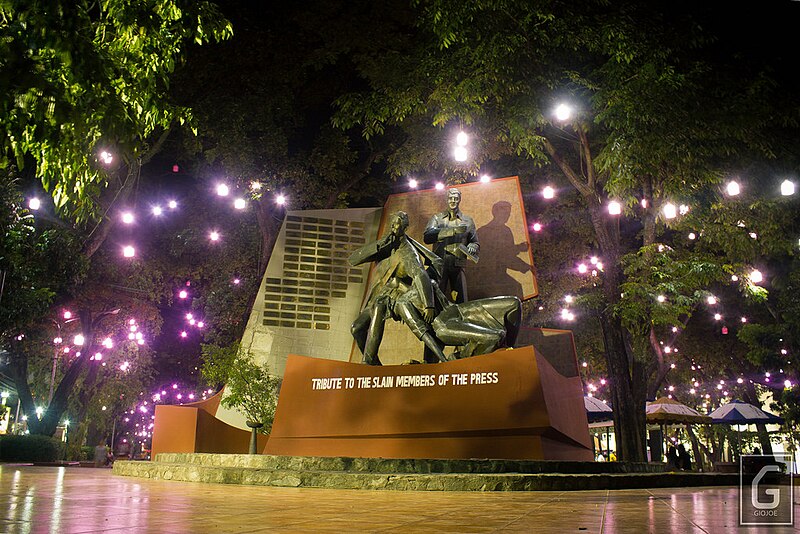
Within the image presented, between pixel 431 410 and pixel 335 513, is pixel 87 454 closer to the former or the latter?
pixel 431 410

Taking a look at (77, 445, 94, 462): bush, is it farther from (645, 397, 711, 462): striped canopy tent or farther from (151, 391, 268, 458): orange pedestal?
(645, 397, 711, 462): striped canopy tent

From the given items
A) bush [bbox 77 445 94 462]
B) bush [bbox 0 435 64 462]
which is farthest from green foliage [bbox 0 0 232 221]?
bush [bbox 77 445 94 462]

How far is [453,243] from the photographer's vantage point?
12.7 metres

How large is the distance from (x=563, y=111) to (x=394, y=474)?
8753mm

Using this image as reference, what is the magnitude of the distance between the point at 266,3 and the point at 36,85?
48.8 ft

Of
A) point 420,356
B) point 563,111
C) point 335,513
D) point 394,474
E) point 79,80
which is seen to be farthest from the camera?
point 420,356

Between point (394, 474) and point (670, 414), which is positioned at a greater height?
point (670, 414)

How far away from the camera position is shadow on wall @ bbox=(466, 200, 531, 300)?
14156 mm

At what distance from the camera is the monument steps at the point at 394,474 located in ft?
24.1

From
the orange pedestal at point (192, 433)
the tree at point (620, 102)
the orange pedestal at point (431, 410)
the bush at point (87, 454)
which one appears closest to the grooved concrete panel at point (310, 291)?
the orange pedestal at point (192, 433)

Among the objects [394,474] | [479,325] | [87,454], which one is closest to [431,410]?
[479,325]

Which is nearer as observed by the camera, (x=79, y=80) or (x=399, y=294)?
(x=79, y=80)

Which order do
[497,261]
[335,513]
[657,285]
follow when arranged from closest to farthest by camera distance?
[335,513] < [657,285] < [497,261]

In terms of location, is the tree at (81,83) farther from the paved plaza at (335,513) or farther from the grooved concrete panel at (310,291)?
the grooved concrete panel at (310,291)
